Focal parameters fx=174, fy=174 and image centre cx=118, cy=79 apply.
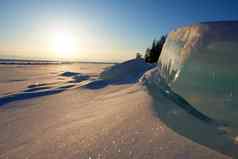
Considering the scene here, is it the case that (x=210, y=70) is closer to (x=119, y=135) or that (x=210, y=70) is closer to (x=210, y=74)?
(x=210, y=74)

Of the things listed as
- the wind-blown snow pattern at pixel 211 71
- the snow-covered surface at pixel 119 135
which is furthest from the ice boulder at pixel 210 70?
the snow-covered surface at pixel 119 135

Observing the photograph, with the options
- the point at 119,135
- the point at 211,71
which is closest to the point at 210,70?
the point at 211,71

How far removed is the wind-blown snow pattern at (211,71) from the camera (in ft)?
4.23

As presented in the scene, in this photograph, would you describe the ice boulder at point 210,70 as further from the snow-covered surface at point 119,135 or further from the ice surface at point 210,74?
the snow-covered surface at point 119,135

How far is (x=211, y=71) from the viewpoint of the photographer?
1.43 m

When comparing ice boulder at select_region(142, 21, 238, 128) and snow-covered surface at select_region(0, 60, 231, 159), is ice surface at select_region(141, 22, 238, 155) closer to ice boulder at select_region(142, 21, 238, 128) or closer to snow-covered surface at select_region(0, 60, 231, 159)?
ice boulder at select_region(142, 21, 238, 128)

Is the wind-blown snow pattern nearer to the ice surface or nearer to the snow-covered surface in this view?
the ice surface

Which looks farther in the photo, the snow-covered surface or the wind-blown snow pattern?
the wind-blown snow pattern

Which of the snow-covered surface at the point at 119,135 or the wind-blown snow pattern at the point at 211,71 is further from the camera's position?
the wind-blown snow pattern at the point at 211,71

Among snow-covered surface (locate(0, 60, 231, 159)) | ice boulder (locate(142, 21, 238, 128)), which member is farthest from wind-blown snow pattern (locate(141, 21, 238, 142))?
snow-covered surface (locate(0, 60, 231, 159))

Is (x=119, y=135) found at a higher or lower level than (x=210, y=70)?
lower

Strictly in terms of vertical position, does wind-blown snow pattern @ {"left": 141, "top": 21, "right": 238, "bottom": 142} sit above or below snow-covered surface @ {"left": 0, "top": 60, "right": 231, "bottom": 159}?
above

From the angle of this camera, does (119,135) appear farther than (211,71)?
No

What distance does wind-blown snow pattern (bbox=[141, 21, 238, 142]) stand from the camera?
1.29 meters
